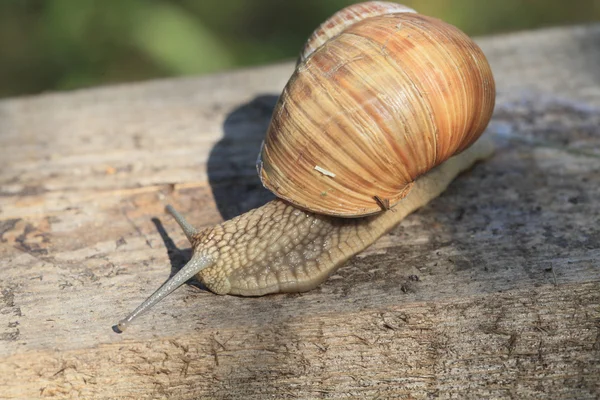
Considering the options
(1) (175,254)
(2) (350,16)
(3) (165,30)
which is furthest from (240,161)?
(3) (165,30)

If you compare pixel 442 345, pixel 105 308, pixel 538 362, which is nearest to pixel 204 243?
pixel 105 308

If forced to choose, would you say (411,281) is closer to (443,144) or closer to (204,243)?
(443,144)

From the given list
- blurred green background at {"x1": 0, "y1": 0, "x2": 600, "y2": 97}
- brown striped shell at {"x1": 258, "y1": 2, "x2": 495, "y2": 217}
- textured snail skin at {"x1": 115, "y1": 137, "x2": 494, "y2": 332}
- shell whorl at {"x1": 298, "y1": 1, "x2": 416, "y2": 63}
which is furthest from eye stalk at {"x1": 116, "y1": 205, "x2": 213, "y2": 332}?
blurred green background at {"x1": 0, "y1": 0, "x2": 600, "y2": 97}

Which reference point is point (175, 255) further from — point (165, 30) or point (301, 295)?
point (165, 30)

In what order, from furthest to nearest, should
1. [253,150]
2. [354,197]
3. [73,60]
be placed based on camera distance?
[73,60]
[253,150]
[354,197]

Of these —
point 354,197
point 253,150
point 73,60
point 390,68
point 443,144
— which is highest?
point 390,68
